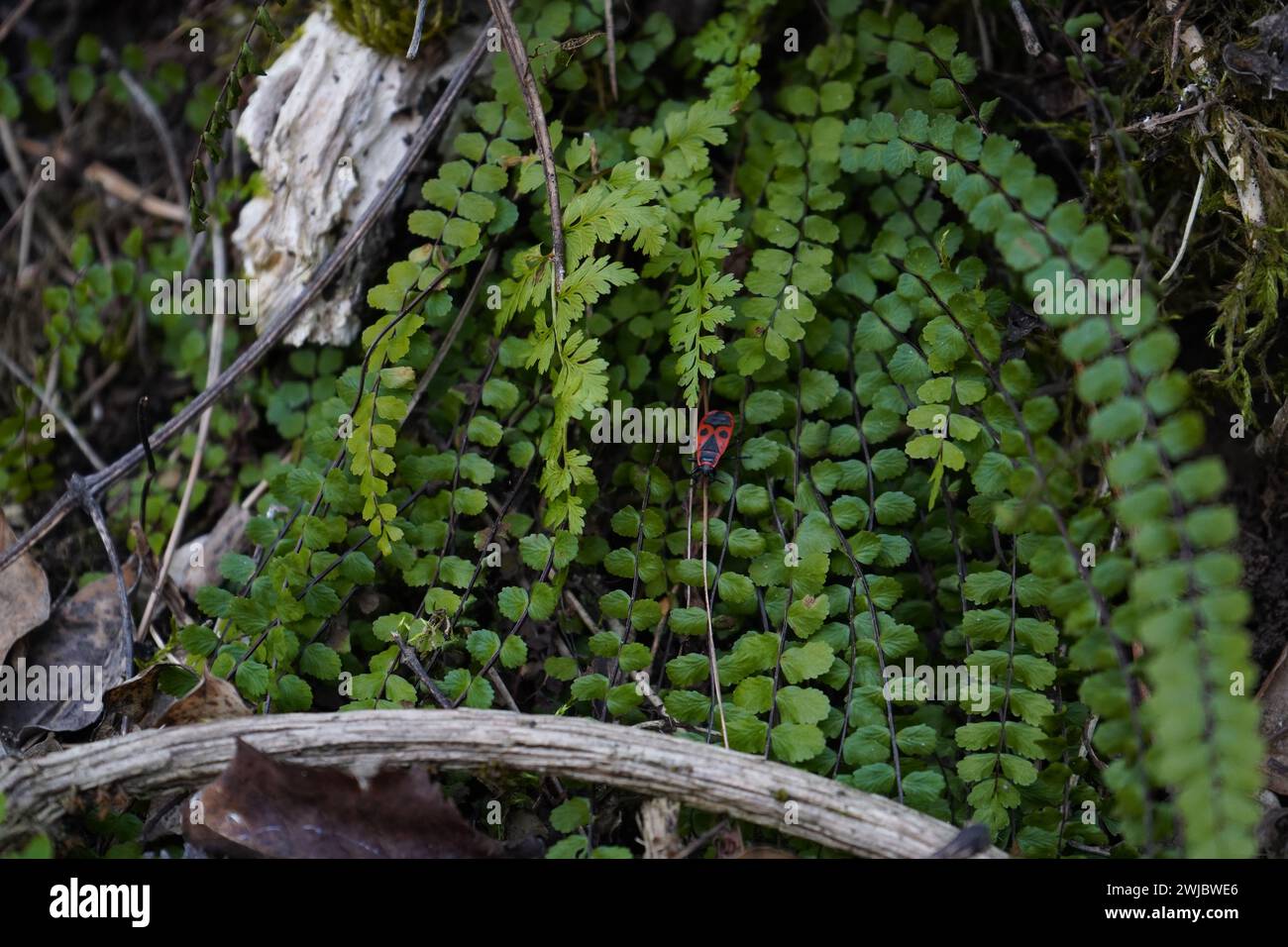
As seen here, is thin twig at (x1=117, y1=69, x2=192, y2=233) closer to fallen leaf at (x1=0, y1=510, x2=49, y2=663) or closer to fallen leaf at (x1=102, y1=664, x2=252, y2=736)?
fallen leaf at (x1=0, y1=510, x2=49, y2=663)

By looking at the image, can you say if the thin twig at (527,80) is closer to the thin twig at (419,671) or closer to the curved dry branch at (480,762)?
the thin twig at (419,671)

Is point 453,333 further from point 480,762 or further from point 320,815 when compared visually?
point 320,815

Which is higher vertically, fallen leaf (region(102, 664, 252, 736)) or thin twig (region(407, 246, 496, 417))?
thin twig (region(407, 246, 496, 417))

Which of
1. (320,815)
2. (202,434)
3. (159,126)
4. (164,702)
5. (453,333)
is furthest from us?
(159,126)

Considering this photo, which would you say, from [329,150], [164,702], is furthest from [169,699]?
[329,150]

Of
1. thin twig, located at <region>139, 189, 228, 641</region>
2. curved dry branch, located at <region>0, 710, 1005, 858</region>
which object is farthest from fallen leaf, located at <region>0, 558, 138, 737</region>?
curved dry branch, located at <region>0, 710, 1005, 858</region>

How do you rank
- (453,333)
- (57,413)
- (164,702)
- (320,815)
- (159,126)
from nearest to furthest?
(320,815) → (164,702) → (453,333) → (57,413) → (159,126)

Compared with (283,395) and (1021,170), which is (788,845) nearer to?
(1021,170)
